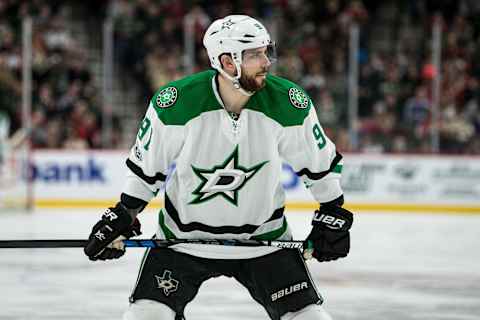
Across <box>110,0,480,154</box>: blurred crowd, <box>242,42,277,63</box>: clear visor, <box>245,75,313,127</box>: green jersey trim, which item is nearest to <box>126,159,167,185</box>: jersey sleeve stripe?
<box>245,75,313,127</box>: green jersey trim

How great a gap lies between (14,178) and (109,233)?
27.5ft

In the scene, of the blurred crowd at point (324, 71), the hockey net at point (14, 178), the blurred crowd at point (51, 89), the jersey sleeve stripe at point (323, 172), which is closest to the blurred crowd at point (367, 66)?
the blurred crowd at point (324, 71)

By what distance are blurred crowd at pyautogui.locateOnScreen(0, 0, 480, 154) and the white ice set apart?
2.58m

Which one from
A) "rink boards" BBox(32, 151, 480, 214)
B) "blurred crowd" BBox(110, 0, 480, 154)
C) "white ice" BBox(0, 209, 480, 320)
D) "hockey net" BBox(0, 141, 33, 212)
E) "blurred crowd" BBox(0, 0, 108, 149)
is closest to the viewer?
"white ice" BBox(0, 209, 480, 320)

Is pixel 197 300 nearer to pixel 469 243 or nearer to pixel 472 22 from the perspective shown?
pixel 469 243

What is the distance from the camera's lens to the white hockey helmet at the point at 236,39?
3295 mm

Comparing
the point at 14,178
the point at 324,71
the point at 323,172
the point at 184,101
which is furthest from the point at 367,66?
the point at 184,101

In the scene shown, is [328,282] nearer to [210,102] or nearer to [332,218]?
[332,218]

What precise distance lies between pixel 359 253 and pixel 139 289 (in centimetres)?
470

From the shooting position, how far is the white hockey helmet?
130 inches

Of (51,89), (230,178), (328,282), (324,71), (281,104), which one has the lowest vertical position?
(328,282)

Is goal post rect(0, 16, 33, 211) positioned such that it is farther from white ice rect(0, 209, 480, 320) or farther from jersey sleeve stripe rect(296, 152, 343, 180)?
jersey sleeve stripe rect(296, 152, 343, 180)

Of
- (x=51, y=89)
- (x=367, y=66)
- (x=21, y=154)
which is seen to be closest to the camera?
(x=21, y=154)

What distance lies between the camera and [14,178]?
37.4ft
